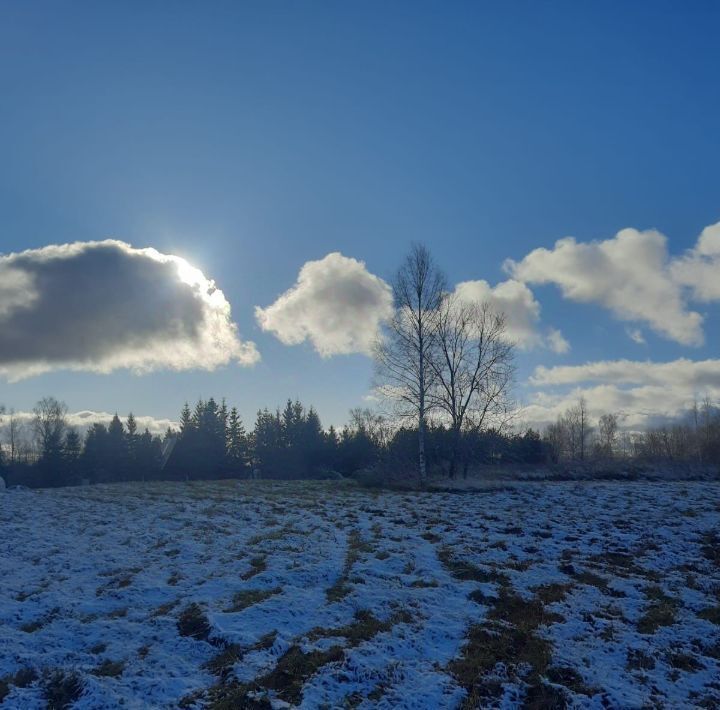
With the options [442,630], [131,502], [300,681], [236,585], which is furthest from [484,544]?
[131,502]

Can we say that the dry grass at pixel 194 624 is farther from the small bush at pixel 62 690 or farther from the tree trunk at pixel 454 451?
the tree trunk at pixel 454 451

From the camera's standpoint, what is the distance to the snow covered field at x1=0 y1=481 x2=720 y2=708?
20.7ft

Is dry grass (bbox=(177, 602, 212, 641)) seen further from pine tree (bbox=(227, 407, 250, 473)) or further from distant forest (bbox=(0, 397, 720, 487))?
pine tree (bbox=(227, 407, 250, 473))

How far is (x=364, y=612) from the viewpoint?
27.9 ft

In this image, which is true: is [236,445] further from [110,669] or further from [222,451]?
[110,669]

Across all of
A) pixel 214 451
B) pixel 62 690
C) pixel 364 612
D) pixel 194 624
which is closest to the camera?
pixel 62 690

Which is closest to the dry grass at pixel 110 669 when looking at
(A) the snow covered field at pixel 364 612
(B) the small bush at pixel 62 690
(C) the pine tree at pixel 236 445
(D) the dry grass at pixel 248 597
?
(A) the snow covered field at pixel 364 612

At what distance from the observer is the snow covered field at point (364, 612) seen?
6.31 m

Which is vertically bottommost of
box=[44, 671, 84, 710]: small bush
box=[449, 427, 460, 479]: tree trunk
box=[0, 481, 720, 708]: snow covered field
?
box=[44, 671, 84, 710]: small bush

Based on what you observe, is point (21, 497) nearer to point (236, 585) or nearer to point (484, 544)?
point (236, 585)

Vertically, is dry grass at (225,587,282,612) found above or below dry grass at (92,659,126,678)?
above

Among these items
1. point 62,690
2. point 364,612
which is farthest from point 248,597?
point 62,690

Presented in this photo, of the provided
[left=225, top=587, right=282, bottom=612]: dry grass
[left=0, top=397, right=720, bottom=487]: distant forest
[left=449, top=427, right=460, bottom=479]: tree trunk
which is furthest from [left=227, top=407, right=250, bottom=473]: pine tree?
[left=225, top=587, right=282, bottom=612]: dry grass

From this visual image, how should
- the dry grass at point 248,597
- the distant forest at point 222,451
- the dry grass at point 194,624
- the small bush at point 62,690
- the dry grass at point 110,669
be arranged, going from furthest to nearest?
the distant forest at point 222,451 < the dry grass at point 248,597 < the dry grass at point 194,624 < the dry grass at point 110,669 < the small bush at point 62,690
